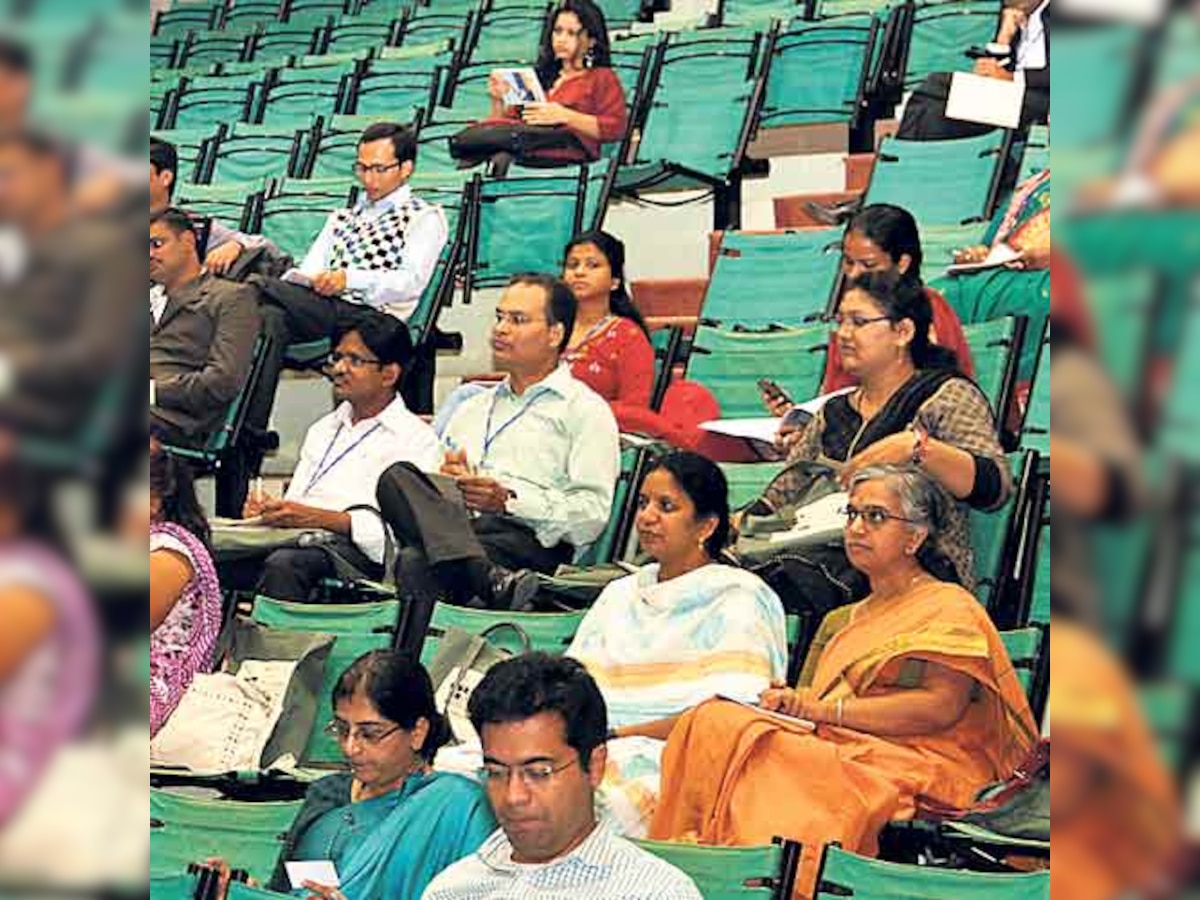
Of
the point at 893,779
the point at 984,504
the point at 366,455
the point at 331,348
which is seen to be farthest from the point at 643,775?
the point at 331,348

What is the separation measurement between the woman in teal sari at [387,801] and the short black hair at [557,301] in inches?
35.6

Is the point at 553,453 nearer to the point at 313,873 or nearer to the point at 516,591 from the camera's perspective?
the point at 516,591

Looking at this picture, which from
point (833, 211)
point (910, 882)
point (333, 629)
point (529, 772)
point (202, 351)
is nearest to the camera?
point (910, 882)

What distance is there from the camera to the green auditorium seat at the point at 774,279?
4160 millimetres

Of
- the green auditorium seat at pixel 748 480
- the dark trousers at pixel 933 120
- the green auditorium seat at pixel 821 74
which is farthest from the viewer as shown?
the green auditorium seat at pixel 821 74

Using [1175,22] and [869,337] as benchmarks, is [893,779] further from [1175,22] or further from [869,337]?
[1175,22]

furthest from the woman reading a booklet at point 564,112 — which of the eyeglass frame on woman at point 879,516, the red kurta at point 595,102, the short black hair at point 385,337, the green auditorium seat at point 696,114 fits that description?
the eyeglass frame on woman at point 879,516

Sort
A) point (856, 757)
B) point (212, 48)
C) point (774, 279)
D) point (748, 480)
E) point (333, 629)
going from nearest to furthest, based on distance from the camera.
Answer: point (856, 757)
point (333, 629)
point (748, 480)
point (774, 279)
point (212, 48)

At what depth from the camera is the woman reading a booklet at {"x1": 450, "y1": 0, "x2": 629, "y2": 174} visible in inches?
191

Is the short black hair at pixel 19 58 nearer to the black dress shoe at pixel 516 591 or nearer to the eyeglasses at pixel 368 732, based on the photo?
the eyeglasses at pixel 368 732

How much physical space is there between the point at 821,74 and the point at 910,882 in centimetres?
336

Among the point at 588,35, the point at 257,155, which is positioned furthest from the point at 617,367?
the point at 257,155

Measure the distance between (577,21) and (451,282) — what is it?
100 centimetres

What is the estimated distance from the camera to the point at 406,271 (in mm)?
4277
